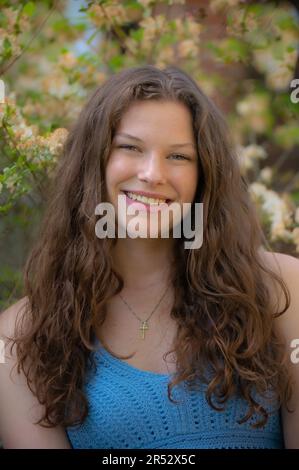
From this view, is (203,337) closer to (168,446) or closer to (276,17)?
(168,446)

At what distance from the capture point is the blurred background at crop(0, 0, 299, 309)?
216cm

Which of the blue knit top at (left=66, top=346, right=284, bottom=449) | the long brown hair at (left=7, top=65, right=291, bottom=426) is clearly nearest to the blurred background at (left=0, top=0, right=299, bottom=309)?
the long brown hair at (left=7, top=65, right=291, bottom=426)

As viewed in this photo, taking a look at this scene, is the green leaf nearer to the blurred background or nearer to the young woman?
the blurred background

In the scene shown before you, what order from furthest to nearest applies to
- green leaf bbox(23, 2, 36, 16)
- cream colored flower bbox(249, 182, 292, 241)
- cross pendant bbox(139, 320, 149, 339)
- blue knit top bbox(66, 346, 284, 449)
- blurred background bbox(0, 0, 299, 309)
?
cream colored flower bbox(249, 182, 292, 241) < green leaf bbox(23, 2, 36, 16) < blurred background bbox(0, 0, 299, 309) < cross pendant bbox(139, 320, 149, 339) < blue knit top bbox(66, 346, 284, 449)

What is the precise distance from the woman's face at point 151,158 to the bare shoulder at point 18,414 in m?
0.48

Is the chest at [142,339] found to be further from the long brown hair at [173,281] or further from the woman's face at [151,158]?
the woman's face at [151,158]


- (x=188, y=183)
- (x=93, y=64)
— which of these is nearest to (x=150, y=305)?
(x=188, y=183)
